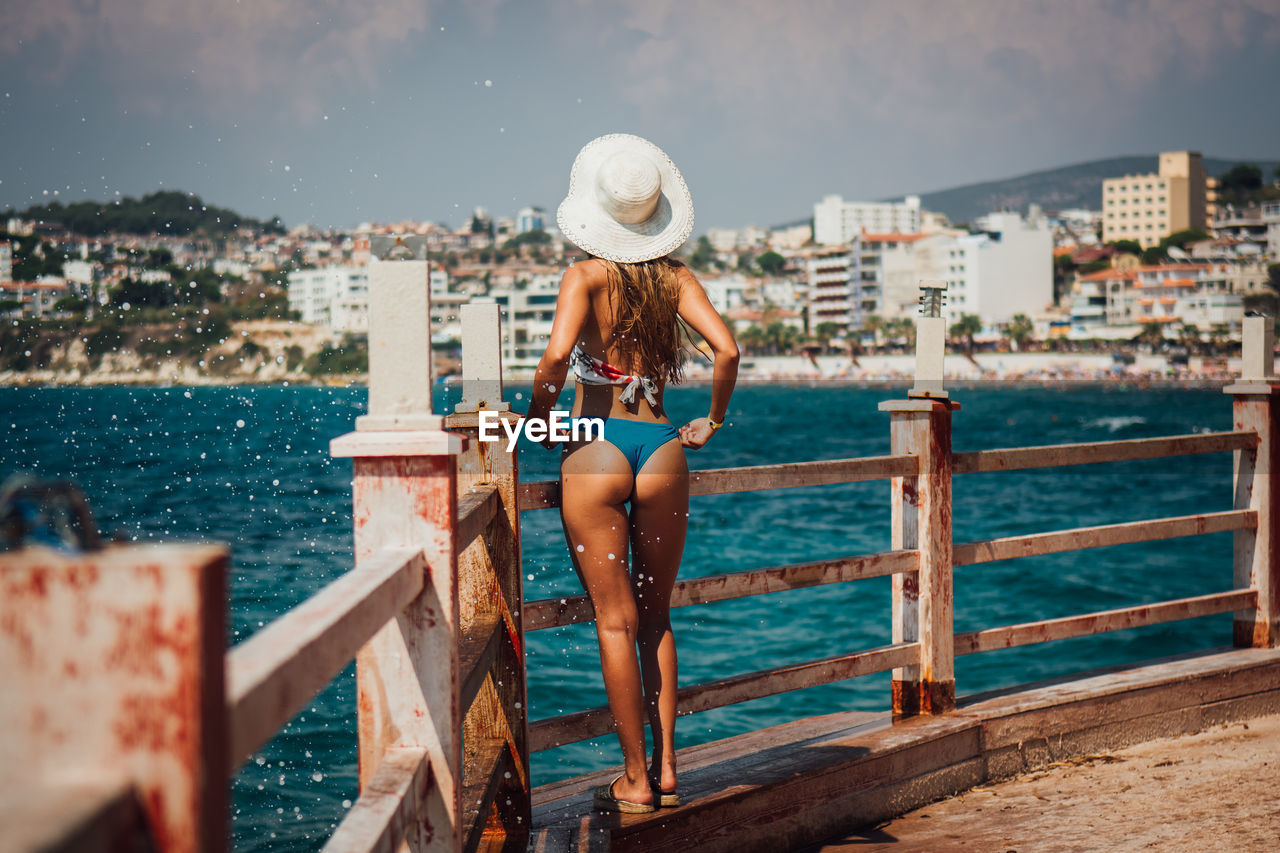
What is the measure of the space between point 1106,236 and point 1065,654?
202800 millimetres

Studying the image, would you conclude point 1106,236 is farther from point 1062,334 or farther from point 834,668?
point 834,668

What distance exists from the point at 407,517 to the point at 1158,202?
212 metres

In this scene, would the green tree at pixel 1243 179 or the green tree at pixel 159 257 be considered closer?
the green tree at pixel 159 257

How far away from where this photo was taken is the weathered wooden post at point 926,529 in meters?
4.19

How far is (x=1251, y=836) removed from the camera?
347 centimetres

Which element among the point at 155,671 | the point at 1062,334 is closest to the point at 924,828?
the point at 155,671

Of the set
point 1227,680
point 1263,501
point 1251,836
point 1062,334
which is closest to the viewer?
point 1251,836

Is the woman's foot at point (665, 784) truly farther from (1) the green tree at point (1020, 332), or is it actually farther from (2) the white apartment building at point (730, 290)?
(2) the white apartment building at point (730, 290)

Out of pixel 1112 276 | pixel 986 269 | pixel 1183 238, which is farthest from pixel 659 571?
pixel 1183 238

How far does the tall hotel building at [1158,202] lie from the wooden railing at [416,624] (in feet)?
664

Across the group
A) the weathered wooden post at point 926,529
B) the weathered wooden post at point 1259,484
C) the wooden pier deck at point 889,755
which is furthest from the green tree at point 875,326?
the weathered wooden post at point 926,529

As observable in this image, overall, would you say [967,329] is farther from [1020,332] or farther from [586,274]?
[586,274]

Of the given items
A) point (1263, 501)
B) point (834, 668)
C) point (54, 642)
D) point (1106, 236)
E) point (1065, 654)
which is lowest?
point (1065, 654)

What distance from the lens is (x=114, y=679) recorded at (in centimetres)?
86
